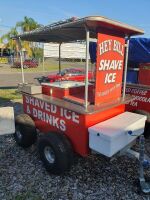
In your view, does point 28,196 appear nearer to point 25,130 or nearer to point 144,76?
point 25,130

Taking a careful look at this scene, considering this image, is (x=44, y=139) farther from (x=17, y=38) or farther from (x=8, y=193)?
(x=17, y=38)

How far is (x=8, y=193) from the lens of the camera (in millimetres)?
3334

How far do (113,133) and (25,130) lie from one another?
203 cm

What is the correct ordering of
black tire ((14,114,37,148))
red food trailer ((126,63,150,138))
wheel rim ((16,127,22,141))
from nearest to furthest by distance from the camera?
black tire ((14,114,37,148)), wheel rim ((16,127,22,141)), red food trailer ((126,63,150,138))

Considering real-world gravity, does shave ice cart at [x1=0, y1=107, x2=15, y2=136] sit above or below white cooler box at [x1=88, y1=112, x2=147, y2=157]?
above

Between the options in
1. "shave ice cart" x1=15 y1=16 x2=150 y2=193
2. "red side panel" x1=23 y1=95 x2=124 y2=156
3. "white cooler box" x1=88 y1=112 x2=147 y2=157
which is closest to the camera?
"white cooler box" x1=88 y1=112 x2=147 y2=157

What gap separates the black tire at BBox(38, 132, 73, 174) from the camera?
352cm

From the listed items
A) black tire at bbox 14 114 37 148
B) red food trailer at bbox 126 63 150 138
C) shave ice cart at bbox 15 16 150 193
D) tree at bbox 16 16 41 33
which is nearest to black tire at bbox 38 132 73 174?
shave ice cart at bbox 15 16 150 193

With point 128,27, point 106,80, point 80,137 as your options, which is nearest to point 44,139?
point 80,137

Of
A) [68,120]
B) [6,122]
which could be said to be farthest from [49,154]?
[6,122]

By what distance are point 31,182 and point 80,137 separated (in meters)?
1.10

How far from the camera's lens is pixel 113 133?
3186 mm

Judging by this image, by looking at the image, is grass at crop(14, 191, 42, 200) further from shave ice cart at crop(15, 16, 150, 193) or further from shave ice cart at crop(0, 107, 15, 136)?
shave ice cart at crop(0, 107, 15, 136)

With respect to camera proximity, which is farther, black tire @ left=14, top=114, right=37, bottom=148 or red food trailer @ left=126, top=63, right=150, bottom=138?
red food trailer @ left=126, top=63, right=150, bottom=138
